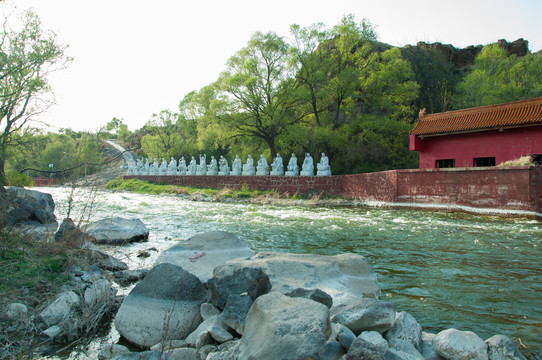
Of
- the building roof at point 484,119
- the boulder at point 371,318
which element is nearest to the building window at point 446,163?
the building roof at point 484,119

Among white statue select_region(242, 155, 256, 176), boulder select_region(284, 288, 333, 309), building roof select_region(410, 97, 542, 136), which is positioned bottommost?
boulder select_region(284, 288, 333, 309)

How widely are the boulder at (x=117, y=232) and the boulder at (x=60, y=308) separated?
3.66 metres

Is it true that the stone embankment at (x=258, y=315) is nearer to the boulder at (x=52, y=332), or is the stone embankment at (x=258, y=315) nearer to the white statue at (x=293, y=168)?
the boulder at (x=52, y=332)

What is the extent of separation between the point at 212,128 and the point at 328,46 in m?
12.1

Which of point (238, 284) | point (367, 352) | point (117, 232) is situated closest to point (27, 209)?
point (117, 232)

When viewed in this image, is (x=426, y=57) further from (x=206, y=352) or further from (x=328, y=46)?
(x=206, y=352)

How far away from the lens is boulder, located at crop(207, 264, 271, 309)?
13.2 ft

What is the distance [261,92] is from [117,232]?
838 inches

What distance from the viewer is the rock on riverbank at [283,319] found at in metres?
2.70

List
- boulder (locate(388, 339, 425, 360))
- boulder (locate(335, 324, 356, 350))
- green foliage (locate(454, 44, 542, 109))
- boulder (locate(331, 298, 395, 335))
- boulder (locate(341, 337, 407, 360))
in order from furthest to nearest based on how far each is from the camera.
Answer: green foliage (locate(454, 44, 542, 109)), boulder (locate(331, 298, 395, 335)), boulder (locate(388, 339, 425, 360)), boulder (locate(335, 324, 356, 350)), boulder (locate(341, 337, 407, 360))

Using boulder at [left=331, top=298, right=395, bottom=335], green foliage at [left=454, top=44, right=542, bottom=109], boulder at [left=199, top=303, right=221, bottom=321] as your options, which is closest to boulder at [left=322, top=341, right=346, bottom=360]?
boulder at [left=331, top=298, right=395, bottom=335]

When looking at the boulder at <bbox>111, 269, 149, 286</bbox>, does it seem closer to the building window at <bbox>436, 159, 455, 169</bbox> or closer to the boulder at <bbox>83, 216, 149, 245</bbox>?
the boulder at <bbox>83, 216, 149, 245</bbox>

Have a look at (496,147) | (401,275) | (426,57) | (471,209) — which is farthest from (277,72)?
(401,275)

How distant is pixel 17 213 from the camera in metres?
8.26
